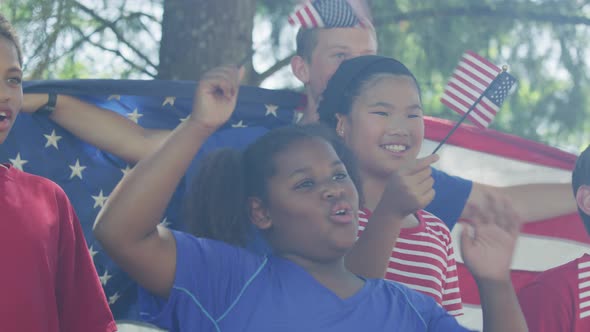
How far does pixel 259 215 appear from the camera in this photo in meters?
3.08

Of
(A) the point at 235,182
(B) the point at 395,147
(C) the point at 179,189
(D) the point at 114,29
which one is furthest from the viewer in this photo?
(D) the point at 114,29

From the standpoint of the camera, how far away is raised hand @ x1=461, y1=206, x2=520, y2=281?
9.07ft

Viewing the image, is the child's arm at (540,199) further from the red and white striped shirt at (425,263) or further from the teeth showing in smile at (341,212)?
the teeth showing in smile at (341,212)

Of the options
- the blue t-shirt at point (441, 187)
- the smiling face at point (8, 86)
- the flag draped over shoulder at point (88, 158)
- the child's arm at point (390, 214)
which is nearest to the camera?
the smiling face at point (8, 86)

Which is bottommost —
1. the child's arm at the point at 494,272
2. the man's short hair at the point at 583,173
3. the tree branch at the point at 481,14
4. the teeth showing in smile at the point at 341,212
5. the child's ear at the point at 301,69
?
the child's arm at the point at 494,272

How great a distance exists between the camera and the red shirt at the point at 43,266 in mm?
2695

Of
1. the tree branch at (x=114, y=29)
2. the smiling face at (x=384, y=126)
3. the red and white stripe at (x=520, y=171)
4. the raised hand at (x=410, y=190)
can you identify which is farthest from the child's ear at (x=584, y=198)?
the tree branch at (x=114, y=29)

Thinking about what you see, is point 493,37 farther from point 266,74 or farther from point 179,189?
point 179,189

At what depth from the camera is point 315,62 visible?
4328mm

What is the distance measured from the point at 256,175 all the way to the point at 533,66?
15.6 ft

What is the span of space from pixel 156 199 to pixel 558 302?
1.45 m

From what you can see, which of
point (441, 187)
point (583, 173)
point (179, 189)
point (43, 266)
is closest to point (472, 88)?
point (441, 187)

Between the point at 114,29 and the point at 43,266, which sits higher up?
the point at 114,29

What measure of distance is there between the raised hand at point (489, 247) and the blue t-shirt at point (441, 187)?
1139mm
